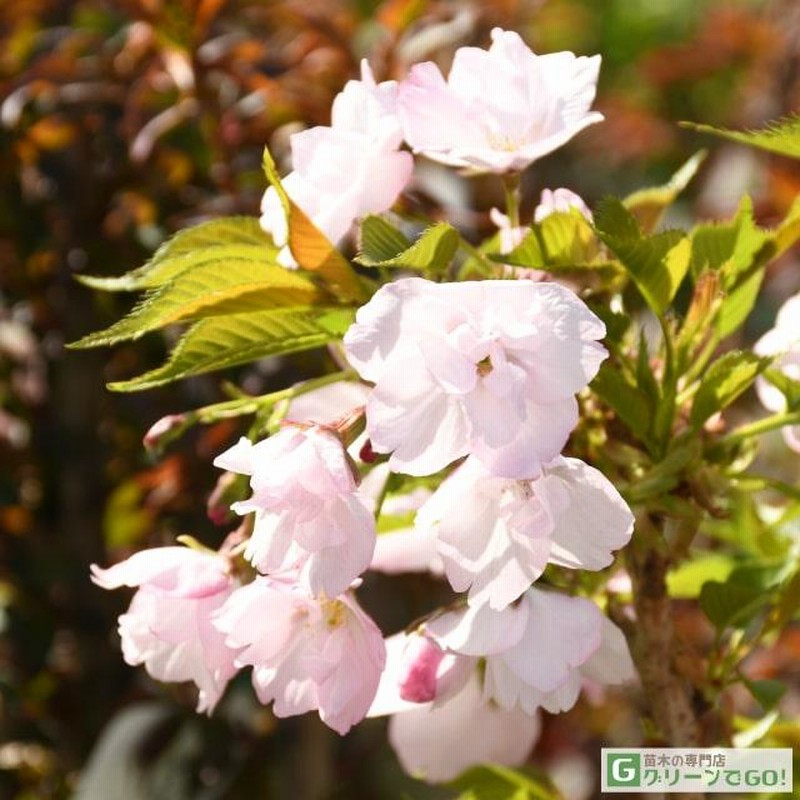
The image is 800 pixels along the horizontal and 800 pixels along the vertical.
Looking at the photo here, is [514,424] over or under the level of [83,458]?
over

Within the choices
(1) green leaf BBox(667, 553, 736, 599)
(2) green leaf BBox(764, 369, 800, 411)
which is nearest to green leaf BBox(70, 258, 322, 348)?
(2) green leaf BBox(764, 369, 800, 411)

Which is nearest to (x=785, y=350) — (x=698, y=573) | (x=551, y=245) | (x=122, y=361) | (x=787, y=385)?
(x=787, y=385)

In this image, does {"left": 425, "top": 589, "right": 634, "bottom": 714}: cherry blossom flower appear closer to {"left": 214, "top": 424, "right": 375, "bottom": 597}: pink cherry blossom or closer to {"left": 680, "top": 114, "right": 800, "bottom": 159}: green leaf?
{"left": 214, "top": 424, "right": 375, "bottom": 597}: pink cherry blossom

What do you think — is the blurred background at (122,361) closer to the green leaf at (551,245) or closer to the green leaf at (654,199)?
the green leaf at (654,199)

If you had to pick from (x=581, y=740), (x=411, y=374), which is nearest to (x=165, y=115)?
(x=411, y=374)

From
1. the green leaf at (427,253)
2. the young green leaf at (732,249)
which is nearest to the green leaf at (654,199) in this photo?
the young green leaf at (732,249)

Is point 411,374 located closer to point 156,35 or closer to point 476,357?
point 476,357

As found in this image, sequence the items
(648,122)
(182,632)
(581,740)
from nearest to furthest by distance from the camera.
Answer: (182,632)
(581,740)
(648,122)
